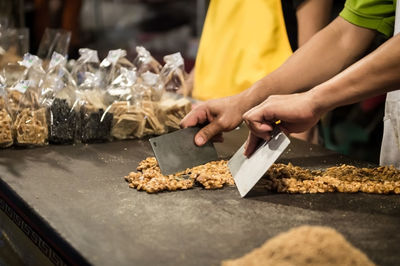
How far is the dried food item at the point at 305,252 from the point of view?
871mm

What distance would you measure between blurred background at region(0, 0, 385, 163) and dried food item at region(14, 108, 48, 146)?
94cm

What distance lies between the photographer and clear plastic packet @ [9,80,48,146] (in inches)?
63.5

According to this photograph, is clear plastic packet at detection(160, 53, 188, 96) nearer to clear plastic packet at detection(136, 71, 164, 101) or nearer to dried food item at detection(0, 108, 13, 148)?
clear plastic packet at detection(136, 71, 164, 101)

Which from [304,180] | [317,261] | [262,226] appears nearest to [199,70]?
[304,180]

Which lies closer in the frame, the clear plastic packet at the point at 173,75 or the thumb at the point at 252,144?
the thumb at the point at 252,144

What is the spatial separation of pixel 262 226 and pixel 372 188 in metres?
0.37

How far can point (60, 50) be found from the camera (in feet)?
8.43

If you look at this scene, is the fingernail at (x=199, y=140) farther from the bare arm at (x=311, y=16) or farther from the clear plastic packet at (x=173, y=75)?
the bare arm at (x=311, y=16)

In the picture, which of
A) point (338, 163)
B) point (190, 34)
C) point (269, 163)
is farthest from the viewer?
point (190, 34)

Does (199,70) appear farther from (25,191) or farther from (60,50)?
(25,191)

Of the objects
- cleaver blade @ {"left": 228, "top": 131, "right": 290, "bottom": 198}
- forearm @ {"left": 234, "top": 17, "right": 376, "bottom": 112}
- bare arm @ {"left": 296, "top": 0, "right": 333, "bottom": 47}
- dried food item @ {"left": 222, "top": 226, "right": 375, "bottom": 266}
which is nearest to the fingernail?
cleaver blade @ {"left": 228, "top": 131, "right": 290, "bottom": 198}

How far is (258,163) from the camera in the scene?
1227 mm

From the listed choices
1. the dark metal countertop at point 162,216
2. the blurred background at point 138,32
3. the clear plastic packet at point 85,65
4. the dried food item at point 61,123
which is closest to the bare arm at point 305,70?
the dark metal countertop at point 162,216

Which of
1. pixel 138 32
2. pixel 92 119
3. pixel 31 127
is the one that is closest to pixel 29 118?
pixel 31 127
